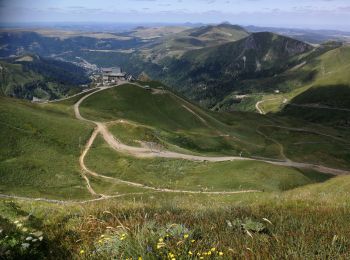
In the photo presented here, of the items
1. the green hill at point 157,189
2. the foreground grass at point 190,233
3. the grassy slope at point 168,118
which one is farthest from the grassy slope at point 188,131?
the foreground grass at point 190,233

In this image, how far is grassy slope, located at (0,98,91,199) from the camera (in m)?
60.7

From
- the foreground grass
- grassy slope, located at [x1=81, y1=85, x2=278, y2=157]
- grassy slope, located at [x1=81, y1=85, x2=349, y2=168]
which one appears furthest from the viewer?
grassy slope, located at [x1=81, y1=85, x2=278, y2=157]

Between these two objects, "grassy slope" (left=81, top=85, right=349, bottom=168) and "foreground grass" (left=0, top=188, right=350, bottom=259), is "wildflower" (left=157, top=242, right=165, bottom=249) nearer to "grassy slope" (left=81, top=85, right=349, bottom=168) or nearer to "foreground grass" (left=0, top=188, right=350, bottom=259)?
"foreground grass" (left=0, top=188, right=350, bottom=259)

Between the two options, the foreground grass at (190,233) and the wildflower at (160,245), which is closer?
the wildflower at (160,245)

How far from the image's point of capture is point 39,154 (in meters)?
72.2

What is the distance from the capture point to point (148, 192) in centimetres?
5969

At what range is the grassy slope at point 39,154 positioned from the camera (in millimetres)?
60688

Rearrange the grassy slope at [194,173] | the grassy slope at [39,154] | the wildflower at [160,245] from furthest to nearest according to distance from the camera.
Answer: the grassy slope at [194,173], the grassy slope at [39,154], the wildflower at [160,245]

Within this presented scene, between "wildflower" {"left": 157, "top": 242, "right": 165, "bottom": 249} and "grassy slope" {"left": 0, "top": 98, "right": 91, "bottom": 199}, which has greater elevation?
"wildflower" {"left": 157, "top": 242, "right": 165, "bottom": 249}

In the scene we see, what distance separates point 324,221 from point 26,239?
22.7 feet

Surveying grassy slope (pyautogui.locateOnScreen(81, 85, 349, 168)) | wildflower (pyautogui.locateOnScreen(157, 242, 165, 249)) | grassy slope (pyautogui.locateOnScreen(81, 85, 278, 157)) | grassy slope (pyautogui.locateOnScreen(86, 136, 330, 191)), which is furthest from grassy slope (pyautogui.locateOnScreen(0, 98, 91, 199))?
wildflower (pyautogui.locateOnScreen(157, 242, 165, 249))

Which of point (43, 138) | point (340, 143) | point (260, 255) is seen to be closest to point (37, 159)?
point (43, 138)

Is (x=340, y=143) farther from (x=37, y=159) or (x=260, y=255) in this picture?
(x=260, y=255)

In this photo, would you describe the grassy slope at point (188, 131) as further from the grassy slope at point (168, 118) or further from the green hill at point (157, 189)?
the green hill at point (157, 189)
